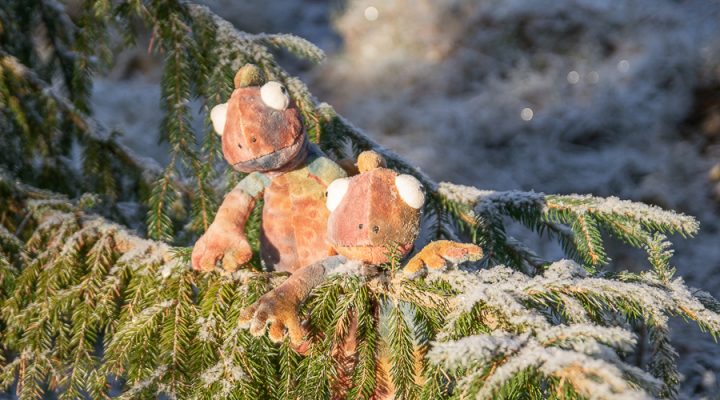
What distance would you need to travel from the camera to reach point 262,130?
788mm

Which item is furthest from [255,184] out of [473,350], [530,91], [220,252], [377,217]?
[530,91]

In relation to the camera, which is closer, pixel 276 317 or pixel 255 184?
pixel 276 317

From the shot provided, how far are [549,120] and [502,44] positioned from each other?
2.56 ft

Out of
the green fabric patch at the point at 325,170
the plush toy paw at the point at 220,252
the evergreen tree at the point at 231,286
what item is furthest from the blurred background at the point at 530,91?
the plush toy paw at the point at 220,252

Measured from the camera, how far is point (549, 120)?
4.09m

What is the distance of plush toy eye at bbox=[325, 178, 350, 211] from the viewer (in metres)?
0.74

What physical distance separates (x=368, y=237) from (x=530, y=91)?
152 inches

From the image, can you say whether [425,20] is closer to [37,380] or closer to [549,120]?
[549,120]

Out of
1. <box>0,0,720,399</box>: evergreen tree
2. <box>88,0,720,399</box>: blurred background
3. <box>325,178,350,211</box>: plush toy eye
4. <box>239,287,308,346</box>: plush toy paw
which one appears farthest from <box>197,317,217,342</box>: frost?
<box>88,0,720,399</box>: blurred background

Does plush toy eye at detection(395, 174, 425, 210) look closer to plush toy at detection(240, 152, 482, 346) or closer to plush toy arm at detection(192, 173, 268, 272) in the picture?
plush toy at detection(240, 152, 482, 346)

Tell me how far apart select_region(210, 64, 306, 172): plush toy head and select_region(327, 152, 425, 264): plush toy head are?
130 millimetres

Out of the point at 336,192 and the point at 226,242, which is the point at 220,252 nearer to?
the point at 226,242

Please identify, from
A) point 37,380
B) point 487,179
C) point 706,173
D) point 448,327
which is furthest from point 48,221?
point 706,173

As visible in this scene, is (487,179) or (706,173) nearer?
(706,173)
